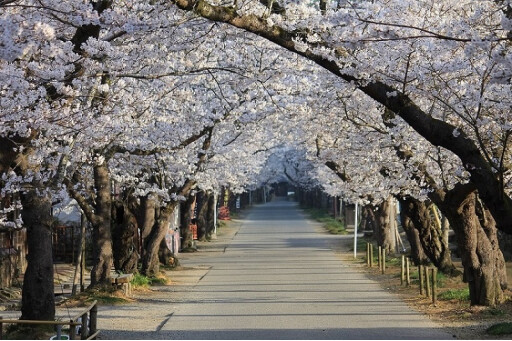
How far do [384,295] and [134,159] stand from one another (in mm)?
8000

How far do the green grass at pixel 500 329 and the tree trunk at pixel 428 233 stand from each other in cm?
871

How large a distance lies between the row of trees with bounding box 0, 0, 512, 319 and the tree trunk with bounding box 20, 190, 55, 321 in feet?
0.07

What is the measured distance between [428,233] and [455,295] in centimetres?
417

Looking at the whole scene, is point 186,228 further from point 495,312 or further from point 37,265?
point 37,265

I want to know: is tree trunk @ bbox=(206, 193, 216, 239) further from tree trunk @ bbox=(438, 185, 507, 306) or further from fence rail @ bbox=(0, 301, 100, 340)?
fence rail @ bbox=(0, 301, 100, 340)

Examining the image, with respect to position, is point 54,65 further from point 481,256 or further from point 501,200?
point 481,256

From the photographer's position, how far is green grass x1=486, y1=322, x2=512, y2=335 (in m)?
12.9

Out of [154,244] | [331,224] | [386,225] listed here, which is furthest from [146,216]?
[331,224]

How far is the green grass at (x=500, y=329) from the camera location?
12.9 meters

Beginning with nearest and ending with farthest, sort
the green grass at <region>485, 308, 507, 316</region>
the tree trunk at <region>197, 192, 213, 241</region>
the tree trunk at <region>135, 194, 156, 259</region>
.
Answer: the green grass at <region>485, 308, 507, 316</region>, the tree trunk at <region>135, 194, 156, 259</region>, the tree trunk at <region>197, 192, 213, 241</region>

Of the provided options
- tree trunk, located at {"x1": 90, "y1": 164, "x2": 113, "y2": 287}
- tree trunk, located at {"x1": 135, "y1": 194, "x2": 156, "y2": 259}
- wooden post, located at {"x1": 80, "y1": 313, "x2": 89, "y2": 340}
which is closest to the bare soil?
wooden post, located at {"x1": 80, "y1": 313, "x2": 89, "y2": 340}

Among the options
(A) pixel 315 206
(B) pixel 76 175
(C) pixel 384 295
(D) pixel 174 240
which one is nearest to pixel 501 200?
(C) pixel 384 295

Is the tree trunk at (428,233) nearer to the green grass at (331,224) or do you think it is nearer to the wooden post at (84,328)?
the wooden post at (84,328)

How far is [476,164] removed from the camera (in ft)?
32.9
